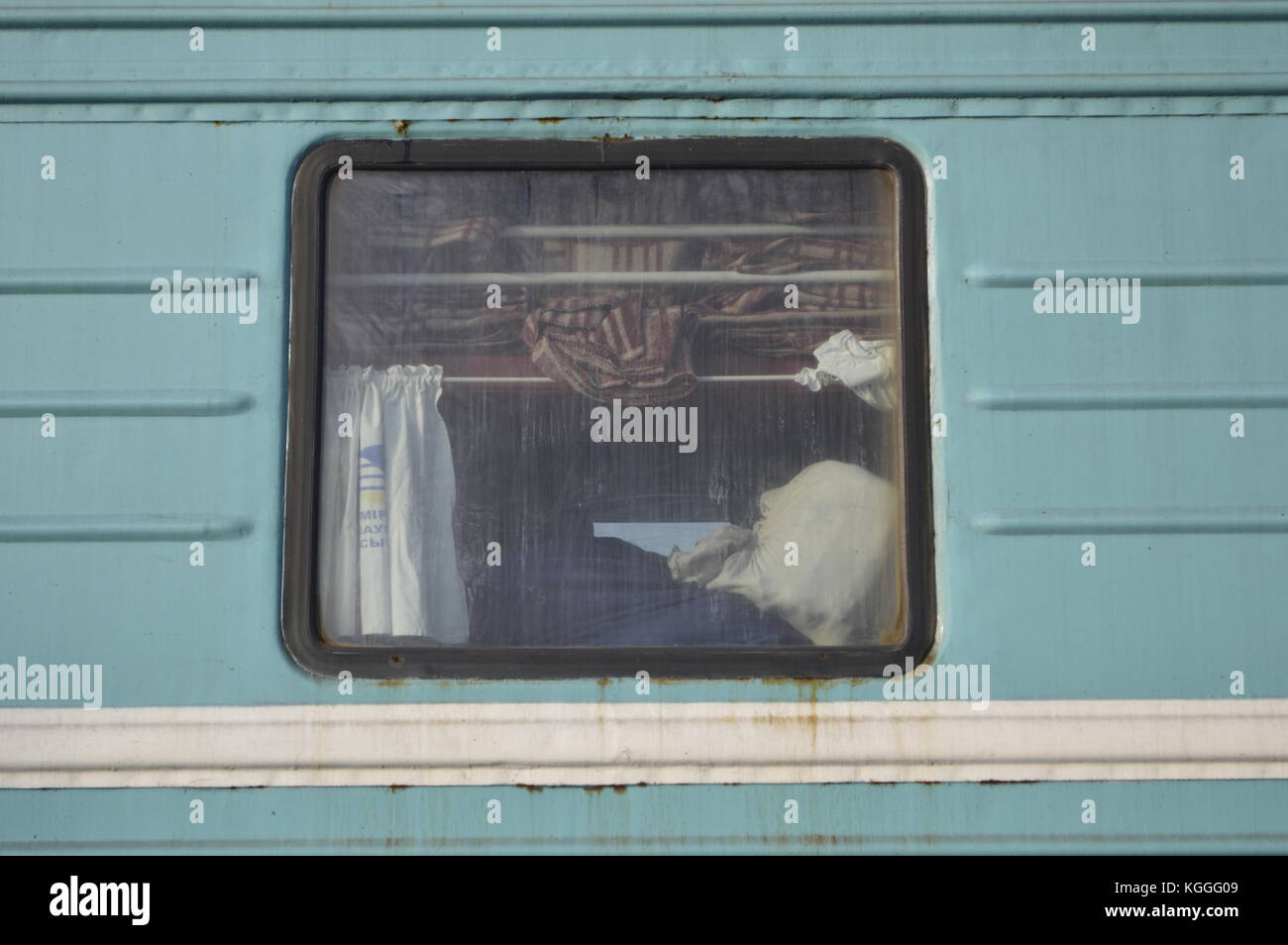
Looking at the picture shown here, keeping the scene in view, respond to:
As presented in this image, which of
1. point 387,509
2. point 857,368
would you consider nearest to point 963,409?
point 857,368

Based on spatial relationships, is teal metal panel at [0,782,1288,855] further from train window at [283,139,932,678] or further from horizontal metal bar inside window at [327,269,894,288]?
horizontal metal bar inside window at [327,269,894,288]

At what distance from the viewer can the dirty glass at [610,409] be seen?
1925 millimetres

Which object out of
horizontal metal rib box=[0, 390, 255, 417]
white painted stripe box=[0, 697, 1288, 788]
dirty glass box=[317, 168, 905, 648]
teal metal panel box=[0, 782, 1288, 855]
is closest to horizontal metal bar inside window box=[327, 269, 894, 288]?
dirty glass box=[317, 168, 905, 648]

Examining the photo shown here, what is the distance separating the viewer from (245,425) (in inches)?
75.5

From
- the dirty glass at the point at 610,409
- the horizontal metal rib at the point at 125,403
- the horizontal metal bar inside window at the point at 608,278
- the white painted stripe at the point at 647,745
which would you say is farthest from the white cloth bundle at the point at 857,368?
the horizontal metal rib at the point at 125,403

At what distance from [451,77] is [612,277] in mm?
473

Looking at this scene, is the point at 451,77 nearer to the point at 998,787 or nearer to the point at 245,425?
the point at 245,425

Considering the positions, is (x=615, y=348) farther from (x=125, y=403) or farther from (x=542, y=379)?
(x=125, y=403)

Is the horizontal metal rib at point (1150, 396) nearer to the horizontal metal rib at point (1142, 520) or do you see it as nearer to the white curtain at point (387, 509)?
the horizontal metal rib at point (1142, 520)

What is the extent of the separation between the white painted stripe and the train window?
0.27 feet

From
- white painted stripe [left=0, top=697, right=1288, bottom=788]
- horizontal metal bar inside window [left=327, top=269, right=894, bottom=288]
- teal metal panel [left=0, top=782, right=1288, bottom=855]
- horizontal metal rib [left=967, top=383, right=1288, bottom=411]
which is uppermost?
horizontal metal bar inside window [left=327, top=269, right=894, bottom=288]

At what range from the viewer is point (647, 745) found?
6.14 ft

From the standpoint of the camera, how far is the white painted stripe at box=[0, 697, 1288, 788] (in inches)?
73.6
